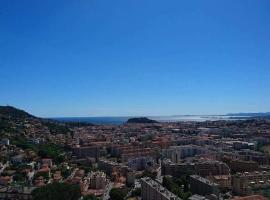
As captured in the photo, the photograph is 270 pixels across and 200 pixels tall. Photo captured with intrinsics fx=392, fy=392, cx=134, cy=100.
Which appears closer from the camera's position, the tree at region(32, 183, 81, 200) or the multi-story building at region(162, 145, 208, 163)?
the tree at region(32, 183, 81, 200)

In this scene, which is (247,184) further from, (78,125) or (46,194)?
(78,125)

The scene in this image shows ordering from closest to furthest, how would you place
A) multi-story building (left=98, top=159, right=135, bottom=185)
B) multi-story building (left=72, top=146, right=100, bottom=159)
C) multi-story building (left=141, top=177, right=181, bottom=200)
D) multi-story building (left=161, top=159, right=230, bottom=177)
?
multi-story building (left=141, top=177, right=181, bottom=200) < multi-story building (left=98, top=159, right=135, bottom=185) < multi-story building (left=161, top=159, right=230, bottom=177) < multi-story building (left=72, top=146, right=100, bottom=159)

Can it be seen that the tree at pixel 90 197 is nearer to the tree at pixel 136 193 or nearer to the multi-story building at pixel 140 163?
the tree at pixel 136 193

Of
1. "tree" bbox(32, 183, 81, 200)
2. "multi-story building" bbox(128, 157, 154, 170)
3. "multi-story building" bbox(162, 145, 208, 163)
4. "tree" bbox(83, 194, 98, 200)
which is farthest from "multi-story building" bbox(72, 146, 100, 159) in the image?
"tree" bbox(32, 183, 81, 200)

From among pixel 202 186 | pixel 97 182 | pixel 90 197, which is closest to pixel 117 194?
pixel 90 197

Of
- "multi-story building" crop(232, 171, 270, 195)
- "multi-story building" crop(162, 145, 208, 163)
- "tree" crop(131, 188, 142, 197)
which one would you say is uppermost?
"multi-story building" crop(162, 145, 208, 163)

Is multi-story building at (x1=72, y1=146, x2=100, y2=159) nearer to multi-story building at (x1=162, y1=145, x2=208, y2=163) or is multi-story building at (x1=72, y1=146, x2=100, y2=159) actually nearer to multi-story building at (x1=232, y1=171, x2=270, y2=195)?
multi-story building at (x1=162, y1=145, x2=208, y2=163)

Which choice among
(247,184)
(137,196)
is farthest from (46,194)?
(247,184)
